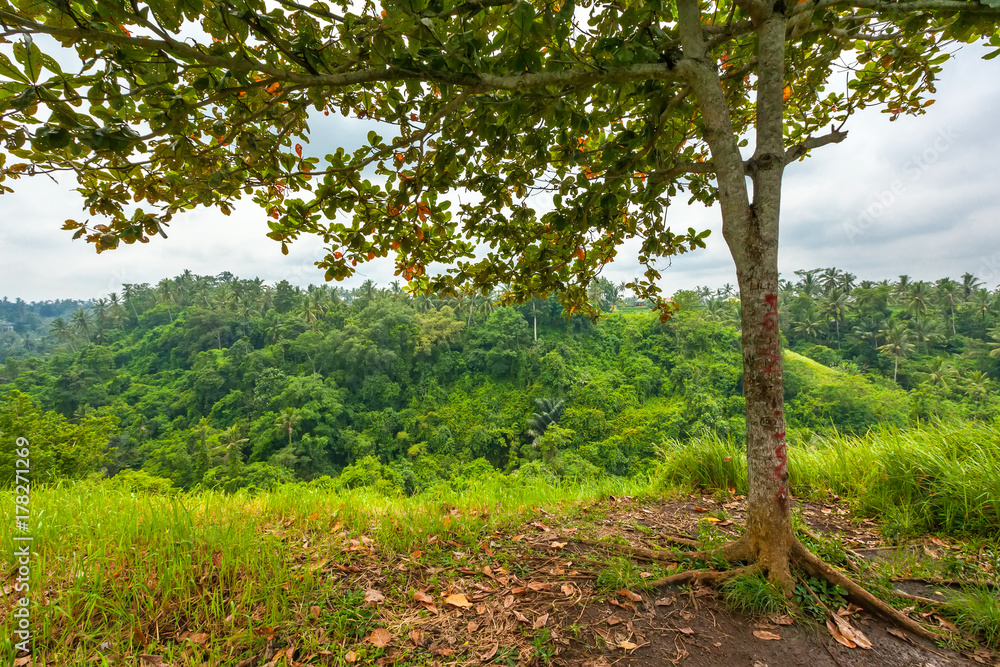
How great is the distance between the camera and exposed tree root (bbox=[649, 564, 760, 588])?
7.03 ft

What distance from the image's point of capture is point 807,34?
254 centimetres

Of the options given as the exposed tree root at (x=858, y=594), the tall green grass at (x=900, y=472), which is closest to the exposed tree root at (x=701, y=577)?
the exposed tree root at (x=858, y=594)

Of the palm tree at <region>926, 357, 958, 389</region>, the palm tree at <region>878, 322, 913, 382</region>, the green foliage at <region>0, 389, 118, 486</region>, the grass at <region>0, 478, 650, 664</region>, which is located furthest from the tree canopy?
the palm tree at <region>878, 322, 913, 382</region>

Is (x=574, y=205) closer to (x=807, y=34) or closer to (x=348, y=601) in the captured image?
(x=807, y=34)

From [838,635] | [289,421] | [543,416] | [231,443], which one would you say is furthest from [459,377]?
[838,635]

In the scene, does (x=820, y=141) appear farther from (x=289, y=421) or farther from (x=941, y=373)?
(x=941, y=373)

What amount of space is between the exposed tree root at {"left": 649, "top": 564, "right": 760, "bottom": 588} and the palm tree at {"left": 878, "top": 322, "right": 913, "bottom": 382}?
1955 inches

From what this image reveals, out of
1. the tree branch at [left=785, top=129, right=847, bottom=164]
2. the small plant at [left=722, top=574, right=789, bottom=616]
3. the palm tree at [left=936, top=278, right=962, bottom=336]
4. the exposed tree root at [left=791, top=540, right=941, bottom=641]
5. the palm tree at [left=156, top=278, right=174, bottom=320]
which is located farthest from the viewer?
the palm tree at [left=156, top=278, right=174, bottom=320]

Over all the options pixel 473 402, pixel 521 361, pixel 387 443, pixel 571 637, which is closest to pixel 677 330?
pixel 521 361

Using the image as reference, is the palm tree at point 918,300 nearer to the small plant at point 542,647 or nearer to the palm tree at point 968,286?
the palm tree at point 968,286

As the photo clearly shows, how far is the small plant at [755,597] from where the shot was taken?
77.6 inches

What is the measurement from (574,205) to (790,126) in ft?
7.99

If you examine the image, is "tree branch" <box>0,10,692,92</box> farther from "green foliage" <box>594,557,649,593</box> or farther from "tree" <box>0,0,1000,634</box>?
"green foliage" <box>594,557,649,593</box>

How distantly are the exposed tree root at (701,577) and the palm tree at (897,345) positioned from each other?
163ft
